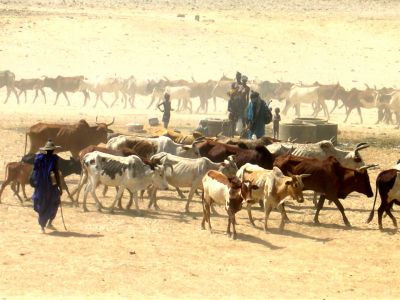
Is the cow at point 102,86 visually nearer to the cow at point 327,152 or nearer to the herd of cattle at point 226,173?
the herd of cattle at point 226,173

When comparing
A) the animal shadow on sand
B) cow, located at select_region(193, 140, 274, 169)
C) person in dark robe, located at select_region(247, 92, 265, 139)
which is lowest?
the animal shadow on sand

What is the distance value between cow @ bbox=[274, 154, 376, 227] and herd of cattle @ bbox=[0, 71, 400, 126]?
1817 centimetres

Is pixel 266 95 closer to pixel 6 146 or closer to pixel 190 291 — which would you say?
pixel 6 146

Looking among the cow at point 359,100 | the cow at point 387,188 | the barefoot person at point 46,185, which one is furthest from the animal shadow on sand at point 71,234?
the cow at point 359,100

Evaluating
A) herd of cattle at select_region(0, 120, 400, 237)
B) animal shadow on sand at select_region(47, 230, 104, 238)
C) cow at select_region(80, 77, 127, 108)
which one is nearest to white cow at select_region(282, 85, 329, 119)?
cow at select_region(80, 77, 127, 108)

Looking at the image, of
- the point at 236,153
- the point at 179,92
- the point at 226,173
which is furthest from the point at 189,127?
the point at 226,173

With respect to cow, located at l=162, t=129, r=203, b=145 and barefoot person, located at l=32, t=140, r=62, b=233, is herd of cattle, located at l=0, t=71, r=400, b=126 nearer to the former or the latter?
cow, located at l=162, t=129, r=203, b=145

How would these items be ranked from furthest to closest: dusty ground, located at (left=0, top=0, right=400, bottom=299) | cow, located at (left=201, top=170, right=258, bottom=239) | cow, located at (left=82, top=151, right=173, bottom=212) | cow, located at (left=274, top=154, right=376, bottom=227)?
cow, located at (left=82, top=151, right=173, bottom=212) < cow, located at (left=274, top=154, right=376, bottom=227) < cow, located at (left=201, top=170, right=258, bottom=239) < dusty ground, located at (left=0, top=0, right=400, bottom=299)

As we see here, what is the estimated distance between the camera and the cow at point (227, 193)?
1405 cm

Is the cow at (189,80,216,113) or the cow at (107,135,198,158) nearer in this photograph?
the cow at (107,135,198,158)

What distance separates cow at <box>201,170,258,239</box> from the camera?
1405 centimetres

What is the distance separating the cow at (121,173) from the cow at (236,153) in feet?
6.49

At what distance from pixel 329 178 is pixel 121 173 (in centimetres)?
343

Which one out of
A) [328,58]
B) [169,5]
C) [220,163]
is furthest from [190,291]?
[169,5]
